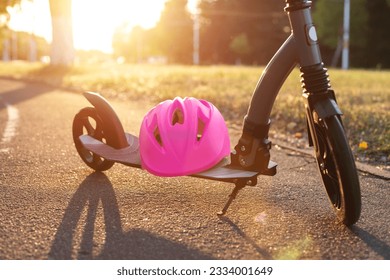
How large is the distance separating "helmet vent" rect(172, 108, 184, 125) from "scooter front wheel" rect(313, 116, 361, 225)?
0.92m

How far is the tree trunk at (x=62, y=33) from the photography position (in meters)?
21.5

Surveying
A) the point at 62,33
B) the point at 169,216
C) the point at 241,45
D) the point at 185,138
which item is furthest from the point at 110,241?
the point at 241,45

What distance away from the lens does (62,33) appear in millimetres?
22062

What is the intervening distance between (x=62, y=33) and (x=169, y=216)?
1986 centimetres

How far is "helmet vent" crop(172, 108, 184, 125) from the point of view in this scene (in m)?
3.70

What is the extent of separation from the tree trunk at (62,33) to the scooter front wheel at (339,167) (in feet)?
65.0

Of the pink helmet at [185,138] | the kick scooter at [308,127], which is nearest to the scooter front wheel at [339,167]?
the kick scooter at [308,127]

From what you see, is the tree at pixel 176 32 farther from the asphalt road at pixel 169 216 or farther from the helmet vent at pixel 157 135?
the helmet vent at pixel 157 135

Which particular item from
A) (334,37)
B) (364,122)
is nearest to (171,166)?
(364,122)

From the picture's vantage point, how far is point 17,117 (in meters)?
8.39

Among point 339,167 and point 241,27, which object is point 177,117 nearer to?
point 339,167

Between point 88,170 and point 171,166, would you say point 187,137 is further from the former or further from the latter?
point 88,170

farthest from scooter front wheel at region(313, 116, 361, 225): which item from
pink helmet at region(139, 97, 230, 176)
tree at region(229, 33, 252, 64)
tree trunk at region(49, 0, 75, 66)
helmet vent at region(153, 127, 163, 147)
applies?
tree at region(229, 33, 252, 64)

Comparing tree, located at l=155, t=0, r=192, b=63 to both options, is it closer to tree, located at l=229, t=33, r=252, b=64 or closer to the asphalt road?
tree, located at l=229, t=33, r=252, b=64
